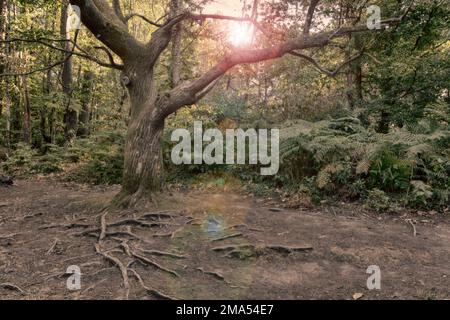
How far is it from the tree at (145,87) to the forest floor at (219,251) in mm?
651

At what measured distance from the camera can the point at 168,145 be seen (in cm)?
1122

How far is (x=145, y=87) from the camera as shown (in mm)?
7582

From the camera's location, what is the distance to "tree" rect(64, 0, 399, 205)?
702 cm

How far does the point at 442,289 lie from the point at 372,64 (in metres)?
8.31

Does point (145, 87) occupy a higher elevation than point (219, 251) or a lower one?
higher

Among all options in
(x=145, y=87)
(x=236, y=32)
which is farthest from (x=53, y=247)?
(x=236, y=32)

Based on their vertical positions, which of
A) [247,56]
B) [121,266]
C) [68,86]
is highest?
[68,86]

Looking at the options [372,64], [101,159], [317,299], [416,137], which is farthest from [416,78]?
[101,159]

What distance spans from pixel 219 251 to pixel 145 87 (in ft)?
13.0

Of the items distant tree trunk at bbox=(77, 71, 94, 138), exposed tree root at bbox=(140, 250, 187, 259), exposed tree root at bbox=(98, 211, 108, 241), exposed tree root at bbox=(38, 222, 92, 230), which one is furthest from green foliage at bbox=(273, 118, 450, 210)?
distant tree trunk at bbox=(77, 71, 94, 138)

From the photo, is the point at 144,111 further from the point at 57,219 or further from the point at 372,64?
the point at 372,64

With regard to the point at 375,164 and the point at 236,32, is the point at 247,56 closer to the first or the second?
the point at 375,164

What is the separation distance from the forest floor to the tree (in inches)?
25.6

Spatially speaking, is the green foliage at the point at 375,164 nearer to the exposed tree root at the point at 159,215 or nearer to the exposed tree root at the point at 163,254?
the exposed tree root at the point at 159,215
